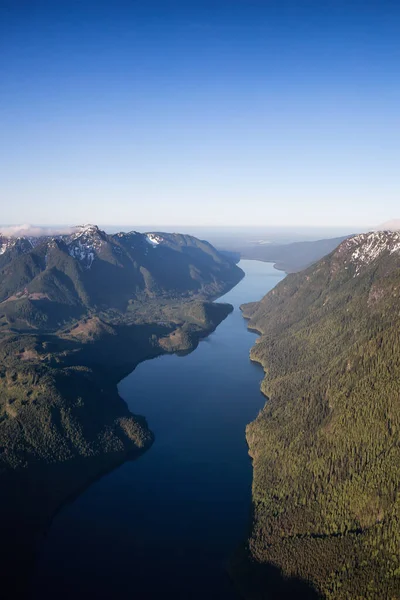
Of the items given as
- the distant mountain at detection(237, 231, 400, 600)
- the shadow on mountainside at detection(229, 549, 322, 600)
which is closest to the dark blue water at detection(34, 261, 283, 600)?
the shadow on mountainside at detection(229, 549, 322, 600)

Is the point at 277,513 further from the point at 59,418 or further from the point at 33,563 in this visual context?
the point at 59,418

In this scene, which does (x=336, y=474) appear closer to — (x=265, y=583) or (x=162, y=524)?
(x=265, y=583)

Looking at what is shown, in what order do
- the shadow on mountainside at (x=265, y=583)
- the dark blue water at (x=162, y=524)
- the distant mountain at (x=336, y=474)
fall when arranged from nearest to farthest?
the shadow on mountainside at (x=265, y=583), the distant mountain at (x=336, y=474), the dark blue water at (x=162, y=524)

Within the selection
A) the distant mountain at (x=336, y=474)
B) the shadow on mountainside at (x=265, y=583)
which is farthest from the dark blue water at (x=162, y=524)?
the distant mountain at (x=336, y=474)

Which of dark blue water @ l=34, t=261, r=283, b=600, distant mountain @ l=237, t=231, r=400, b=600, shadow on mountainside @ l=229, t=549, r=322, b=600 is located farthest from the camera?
dark blue water @ l=34, t=261, r=283, b=600

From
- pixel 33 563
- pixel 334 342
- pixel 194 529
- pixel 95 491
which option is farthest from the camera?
pixel 334 342

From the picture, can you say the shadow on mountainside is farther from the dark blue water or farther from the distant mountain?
the dark blue water

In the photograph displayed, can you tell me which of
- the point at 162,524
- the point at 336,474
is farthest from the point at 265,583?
the point at 336,474

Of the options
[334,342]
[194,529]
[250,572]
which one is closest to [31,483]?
[194,529]

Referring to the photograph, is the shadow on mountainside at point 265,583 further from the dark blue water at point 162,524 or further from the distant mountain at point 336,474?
the dark blue water at point 162,524
